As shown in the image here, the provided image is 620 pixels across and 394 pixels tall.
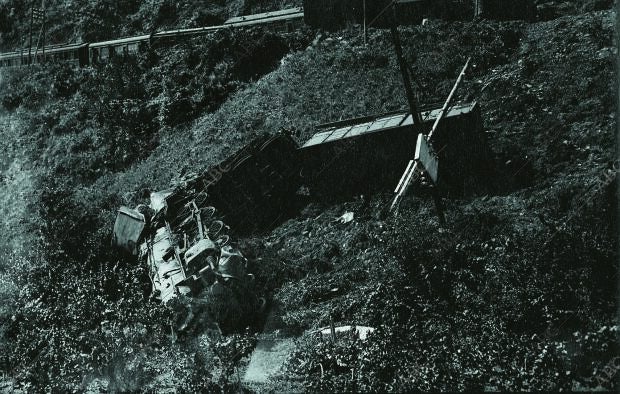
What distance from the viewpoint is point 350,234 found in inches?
416

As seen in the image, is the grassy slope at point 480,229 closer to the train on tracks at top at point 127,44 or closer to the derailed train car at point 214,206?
the derailed train car at point 214,206

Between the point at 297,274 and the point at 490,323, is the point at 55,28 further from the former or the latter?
the point at 490,323

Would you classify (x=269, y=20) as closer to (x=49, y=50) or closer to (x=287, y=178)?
(x=49, y=50)

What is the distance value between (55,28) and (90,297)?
78.0 ft

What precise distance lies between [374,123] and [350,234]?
2.56 m

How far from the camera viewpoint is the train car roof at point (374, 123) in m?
11.4

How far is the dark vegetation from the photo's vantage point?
7.15m

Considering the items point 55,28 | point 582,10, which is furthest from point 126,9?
point 582,10

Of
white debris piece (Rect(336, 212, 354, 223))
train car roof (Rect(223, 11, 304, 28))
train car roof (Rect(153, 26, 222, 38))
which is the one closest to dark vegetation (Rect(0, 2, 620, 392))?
white debris piece (Rect(336, 212, 354, 223))

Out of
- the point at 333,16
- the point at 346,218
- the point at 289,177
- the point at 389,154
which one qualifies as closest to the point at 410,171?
the point at 389,154

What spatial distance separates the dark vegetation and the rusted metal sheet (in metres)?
0.45

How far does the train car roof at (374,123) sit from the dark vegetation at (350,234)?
1232mm

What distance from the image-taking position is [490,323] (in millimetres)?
7215

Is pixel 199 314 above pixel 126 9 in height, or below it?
below
